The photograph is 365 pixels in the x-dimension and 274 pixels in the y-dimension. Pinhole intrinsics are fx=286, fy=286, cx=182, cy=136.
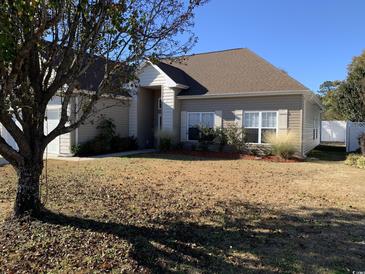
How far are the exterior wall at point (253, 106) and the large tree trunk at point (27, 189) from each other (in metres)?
12.4

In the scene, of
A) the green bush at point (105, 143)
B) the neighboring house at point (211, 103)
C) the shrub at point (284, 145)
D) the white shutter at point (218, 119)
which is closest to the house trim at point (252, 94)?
the neighboring house at point (211, 103)

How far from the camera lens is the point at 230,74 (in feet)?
57.0

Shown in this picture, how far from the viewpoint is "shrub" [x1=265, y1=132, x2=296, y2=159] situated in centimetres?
1373

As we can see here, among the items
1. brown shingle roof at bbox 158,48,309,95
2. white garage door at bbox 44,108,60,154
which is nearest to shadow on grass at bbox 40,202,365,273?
white garage door at bbox 44,108,60,154

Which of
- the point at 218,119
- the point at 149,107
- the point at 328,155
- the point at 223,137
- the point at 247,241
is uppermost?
the point at 149,107

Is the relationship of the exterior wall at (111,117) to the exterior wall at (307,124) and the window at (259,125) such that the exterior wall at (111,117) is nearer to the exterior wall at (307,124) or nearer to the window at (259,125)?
the window at (259,125)

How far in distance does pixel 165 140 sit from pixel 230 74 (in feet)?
18.5

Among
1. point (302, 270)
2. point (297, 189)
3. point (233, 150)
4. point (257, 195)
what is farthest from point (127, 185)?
point (233, 150)

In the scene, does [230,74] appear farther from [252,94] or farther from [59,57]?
[59,57]

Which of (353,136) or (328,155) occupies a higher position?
(353,136)

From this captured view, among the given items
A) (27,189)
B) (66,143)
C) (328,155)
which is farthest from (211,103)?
(27,189)

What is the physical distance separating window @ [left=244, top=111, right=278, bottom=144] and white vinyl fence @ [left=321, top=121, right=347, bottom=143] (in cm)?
1713

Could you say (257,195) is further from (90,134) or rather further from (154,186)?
(90,134)

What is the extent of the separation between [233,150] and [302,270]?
495 inches
